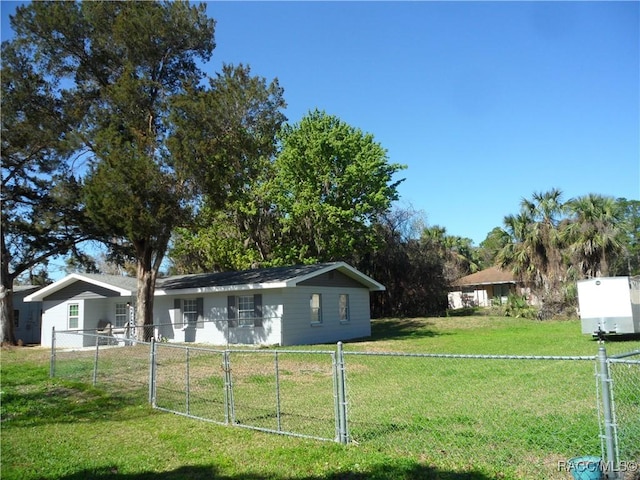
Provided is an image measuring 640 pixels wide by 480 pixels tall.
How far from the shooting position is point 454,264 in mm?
41719

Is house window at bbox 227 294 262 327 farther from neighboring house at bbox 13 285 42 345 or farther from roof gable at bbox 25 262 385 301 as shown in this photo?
neighboring house at bbox 13 285 42 345

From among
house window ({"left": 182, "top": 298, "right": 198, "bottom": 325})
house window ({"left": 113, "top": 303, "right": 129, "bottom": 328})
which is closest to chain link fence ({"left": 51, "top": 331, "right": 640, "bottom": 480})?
house window ({"left": 182, "top": 298, "right": 198, "bottom": 325})

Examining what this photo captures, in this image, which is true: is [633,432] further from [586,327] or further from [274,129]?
[274,129]

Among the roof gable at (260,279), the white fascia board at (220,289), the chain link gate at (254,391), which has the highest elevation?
the roof gable at (260,279)

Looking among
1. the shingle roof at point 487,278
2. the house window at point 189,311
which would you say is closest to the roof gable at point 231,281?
the house window at point 189,311

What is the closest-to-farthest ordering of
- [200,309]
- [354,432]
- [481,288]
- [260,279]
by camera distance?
[354,432], [260,279], [200,309], [481,288]

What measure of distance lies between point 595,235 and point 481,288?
20050mm

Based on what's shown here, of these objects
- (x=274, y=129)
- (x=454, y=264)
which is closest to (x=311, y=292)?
(x=274, y=129)

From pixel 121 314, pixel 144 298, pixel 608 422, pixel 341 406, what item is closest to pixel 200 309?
pixel 144 298

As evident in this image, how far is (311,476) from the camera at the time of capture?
5.46 meters

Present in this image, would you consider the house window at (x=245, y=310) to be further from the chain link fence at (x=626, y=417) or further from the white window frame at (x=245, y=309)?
the chain link fence at (x=626, y=417)

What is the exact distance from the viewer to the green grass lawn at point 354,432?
5703mm

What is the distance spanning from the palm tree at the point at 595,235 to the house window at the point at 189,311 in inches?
839

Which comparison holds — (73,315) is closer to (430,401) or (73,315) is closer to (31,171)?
(31,171)
